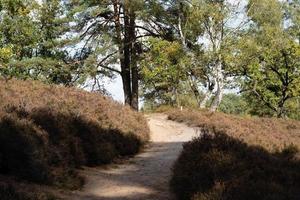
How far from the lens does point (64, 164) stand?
1165 centimetres

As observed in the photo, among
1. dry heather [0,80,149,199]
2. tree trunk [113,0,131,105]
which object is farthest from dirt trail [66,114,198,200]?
tree trunk [113,0,131,105]

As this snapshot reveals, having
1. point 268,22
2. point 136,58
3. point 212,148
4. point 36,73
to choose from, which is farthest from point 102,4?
point 212,148

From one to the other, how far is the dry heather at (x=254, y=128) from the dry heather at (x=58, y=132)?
3.65 m

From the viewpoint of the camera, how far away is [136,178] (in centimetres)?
1216

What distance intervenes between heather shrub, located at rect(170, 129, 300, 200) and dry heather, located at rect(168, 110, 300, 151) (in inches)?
179

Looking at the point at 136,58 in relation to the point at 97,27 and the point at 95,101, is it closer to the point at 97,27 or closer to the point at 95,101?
the point at 97,27

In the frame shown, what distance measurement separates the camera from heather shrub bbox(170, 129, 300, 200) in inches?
321

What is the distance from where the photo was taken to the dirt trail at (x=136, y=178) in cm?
1025

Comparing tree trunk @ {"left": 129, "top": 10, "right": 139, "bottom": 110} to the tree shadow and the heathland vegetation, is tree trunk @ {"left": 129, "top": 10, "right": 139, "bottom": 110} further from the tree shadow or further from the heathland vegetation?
the tree shadow

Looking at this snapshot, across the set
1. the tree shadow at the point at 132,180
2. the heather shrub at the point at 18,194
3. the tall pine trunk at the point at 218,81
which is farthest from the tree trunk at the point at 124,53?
the heather shrub at the point at 18,194

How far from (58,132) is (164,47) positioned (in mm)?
23025

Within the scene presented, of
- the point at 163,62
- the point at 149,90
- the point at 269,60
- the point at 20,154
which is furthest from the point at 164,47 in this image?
the point at 20,154

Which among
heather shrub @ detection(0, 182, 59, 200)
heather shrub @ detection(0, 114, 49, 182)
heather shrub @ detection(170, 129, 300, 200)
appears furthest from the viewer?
heather shrub @ detection(0, 114, 49, 182)

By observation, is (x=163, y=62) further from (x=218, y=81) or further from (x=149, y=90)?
(x=149, y=90)
